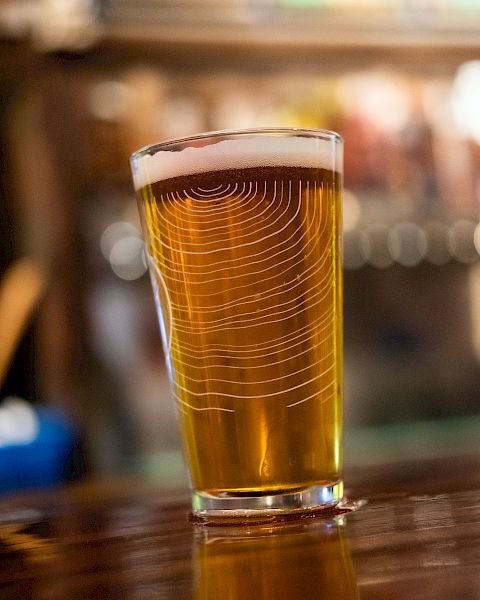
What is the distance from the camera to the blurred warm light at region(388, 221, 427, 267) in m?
3.25

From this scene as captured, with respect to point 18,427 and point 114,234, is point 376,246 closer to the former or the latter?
point 114,234

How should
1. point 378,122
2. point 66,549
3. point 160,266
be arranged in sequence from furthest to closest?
point 378,122, point 160,266, point 66,549

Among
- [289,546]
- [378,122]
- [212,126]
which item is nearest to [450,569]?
[289,546]

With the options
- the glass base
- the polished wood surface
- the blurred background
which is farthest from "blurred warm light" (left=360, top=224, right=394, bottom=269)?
the glass base

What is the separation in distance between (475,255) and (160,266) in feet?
9.34

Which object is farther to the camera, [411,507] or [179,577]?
[411,507]

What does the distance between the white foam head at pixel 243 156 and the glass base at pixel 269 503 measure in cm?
23

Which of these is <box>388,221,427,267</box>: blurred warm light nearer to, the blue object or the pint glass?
the blue object

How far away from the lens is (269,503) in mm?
603

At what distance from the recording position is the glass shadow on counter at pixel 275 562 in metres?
0.38

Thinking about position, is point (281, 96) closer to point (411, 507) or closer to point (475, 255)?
point (475, 255)

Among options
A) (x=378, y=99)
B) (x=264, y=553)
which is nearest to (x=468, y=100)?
(x=378, y=99)

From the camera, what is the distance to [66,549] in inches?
22.0

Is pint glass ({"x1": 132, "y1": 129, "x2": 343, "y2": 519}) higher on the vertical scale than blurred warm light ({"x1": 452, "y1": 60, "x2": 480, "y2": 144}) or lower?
lower
